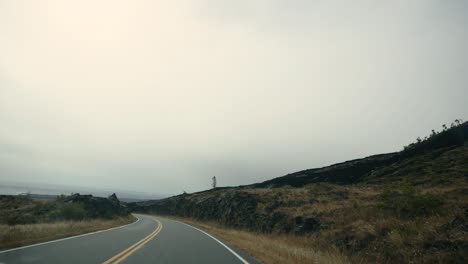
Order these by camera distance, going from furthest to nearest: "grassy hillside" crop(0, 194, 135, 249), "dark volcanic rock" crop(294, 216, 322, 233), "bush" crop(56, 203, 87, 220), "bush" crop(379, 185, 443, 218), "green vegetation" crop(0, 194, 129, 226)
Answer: "bush" crop(56, 203, 87, 220)
"green vegetation" crop(0, 194, 129, 226)
"dark volcanic rock" crop(294, 216, 322, 233)
"bush" crop(379, 185, 443, 218)
"grassy hillside" crop(0, 194, 135, 249)

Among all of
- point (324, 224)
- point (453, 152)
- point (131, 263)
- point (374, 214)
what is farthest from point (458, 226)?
point (453, 152)

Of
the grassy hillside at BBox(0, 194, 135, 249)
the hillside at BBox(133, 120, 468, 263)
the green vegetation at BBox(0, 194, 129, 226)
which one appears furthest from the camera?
the green vegetation at BBox(0, 194, 129, 226)

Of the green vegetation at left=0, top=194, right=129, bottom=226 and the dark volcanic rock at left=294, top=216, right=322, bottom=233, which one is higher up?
the green vegetation at left=0, top=194, right=129, bottom=226

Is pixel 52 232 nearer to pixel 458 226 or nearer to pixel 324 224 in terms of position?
pixel 324 224

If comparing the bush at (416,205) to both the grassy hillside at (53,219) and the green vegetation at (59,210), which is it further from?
the green vegetation at (59,210)

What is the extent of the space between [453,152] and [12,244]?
146 ft

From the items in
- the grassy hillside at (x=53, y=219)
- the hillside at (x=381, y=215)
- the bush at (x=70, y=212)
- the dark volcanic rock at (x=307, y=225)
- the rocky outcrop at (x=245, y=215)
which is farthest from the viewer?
the bush at (x=70, y=212)

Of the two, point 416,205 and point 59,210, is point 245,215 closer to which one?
point 59,210

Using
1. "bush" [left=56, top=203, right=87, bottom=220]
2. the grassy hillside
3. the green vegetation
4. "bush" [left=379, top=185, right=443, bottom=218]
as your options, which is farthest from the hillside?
"bush" [left=56, top=203, right=87, bottom=220]

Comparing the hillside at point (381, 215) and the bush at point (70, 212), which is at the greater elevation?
the bush at point (70, 212)

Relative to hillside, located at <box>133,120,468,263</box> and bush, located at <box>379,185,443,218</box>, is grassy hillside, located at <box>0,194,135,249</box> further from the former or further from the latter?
bush, located at <box>379,185,443,218</box>

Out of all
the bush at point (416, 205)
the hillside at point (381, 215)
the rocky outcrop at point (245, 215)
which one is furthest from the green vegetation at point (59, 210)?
the bush at point (416, 205)

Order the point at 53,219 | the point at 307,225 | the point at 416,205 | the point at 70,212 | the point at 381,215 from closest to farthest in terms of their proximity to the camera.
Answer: the point at 416,205 < the point at 381,215 < the point at 307,225 < the point at 53,219 < the point at 70,212

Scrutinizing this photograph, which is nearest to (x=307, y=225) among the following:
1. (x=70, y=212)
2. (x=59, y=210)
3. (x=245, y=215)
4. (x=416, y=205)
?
(x=416, y=205)
